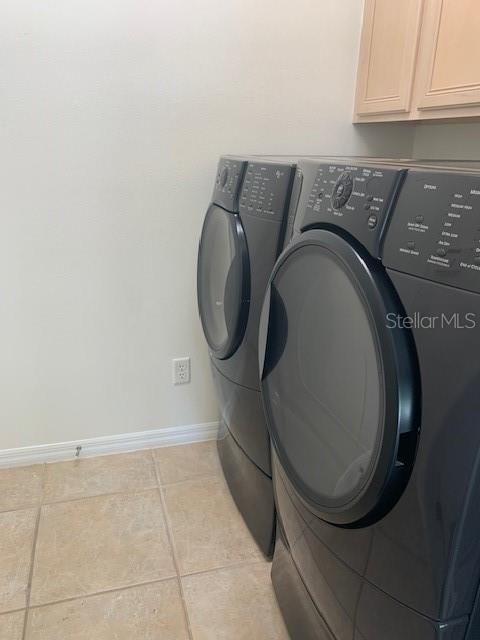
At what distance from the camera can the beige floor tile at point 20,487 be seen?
167 centimetres

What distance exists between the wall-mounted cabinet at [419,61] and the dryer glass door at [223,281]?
0.67 meters

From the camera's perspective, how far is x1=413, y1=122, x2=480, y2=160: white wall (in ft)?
5.74

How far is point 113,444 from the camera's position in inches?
76.8

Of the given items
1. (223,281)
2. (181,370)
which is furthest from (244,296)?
(181,370)

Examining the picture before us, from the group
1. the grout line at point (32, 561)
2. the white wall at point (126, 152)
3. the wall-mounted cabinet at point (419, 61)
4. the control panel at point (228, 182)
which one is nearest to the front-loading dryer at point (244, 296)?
the control panel at point (228, 182)

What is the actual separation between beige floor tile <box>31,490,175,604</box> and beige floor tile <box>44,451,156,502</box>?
48mm

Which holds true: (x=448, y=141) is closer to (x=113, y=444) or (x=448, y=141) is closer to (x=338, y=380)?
(x=338, y=380)

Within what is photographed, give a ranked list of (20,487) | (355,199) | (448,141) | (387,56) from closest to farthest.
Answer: (355,199) < (387,56) < (20,487) < (448,141)

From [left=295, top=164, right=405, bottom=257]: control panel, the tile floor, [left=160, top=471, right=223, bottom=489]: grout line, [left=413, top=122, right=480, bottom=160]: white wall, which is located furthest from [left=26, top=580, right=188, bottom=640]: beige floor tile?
[left=413, top=122, right=480, bottom=160]: white wall

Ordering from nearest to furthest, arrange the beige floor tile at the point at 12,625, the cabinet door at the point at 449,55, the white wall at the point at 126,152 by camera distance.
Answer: the beige floor tile at the point at 12,625 < the cabinet door at the point at 449,55 < the white wall at the point at 126,152

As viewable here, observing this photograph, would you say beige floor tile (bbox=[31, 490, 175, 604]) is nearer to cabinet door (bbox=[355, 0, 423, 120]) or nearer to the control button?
the control button

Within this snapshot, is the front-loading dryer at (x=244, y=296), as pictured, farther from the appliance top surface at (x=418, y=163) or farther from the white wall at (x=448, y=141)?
the white wall at (x=448, y=141)

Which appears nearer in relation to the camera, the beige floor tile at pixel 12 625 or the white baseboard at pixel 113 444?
the beige floor tile at pixel 12 625

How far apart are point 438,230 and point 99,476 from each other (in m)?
1.56
